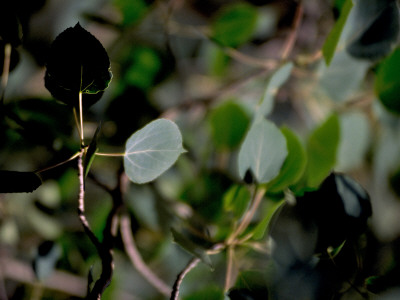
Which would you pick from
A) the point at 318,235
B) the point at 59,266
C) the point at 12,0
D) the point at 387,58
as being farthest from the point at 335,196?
the point at 59,266

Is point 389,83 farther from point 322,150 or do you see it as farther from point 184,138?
point 184,138

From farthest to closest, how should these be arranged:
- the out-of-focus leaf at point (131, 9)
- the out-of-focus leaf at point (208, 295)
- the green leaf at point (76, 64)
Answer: the out-of-focus leaf at point (131, 9)
the out-of-focus leaf at point (208, 295)
the green leaf at point (76, 64)

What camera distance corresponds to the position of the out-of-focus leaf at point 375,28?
0.37m

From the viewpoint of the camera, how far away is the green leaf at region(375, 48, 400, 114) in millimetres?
396

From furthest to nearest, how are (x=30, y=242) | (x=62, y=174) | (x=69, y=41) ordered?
(x=30, y=242) → (x=62, y=174) → (x=69, y=41)

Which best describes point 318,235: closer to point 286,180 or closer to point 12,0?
point 286,180

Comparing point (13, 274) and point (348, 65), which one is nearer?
point (348, 65)

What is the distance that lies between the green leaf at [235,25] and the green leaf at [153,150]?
346 mm

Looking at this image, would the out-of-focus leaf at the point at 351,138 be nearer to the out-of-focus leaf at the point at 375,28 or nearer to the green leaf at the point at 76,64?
the out-of-focus leaf at the point at 375,28

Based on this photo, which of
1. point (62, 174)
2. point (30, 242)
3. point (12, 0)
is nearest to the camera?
point (12, 0)

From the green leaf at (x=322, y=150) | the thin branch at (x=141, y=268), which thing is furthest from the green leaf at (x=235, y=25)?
the thin branch at (x=141, y=268)

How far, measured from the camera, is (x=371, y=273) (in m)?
0.32

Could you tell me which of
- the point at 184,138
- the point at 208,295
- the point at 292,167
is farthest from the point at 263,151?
the point at 184,138

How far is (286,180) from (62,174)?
0.38 metres
